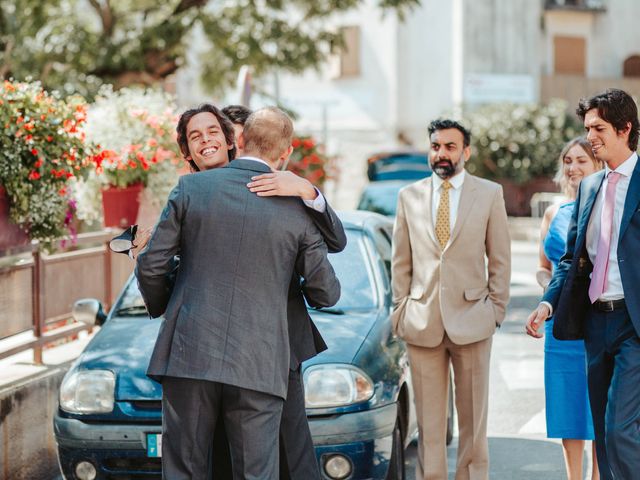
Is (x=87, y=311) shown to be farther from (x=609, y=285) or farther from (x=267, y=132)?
(x=609, y=285)

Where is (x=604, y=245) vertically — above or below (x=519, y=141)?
below

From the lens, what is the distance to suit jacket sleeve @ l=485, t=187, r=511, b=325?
5.93 metres

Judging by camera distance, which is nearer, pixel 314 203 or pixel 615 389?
pixel 314 203

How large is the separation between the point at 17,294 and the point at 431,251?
9.39 ft

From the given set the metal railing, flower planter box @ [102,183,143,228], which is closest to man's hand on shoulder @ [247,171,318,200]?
the metal railing

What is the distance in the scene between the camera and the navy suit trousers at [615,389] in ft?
16.0

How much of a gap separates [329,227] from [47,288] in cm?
400

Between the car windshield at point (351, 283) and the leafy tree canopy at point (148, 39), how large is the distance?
36.9 feet

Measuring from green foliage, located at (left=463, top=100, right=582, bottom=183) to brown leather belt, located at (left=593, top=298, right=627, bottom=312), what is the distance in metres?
26.5

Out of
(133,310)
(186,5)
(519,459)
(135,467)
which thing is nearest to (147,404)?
(135,467)

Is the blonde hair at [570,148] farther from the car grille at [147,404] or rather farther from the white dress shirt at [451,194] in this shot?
the car grille at [147,404]

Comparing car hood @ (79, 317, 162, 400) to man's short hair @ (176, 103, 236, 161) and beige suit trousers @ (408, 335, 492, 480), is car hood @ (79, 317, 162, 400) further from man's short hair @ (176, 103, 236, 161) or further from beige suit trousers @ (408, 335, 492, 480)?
beige suit trousers @ (408, 335, 492, 480)

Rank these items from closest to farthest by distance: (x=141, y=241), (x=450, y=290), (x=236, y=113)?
(x=141, y=241), (x=236, y=113), (x=450, y=290)

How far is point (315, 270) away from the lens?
4.41 metres
